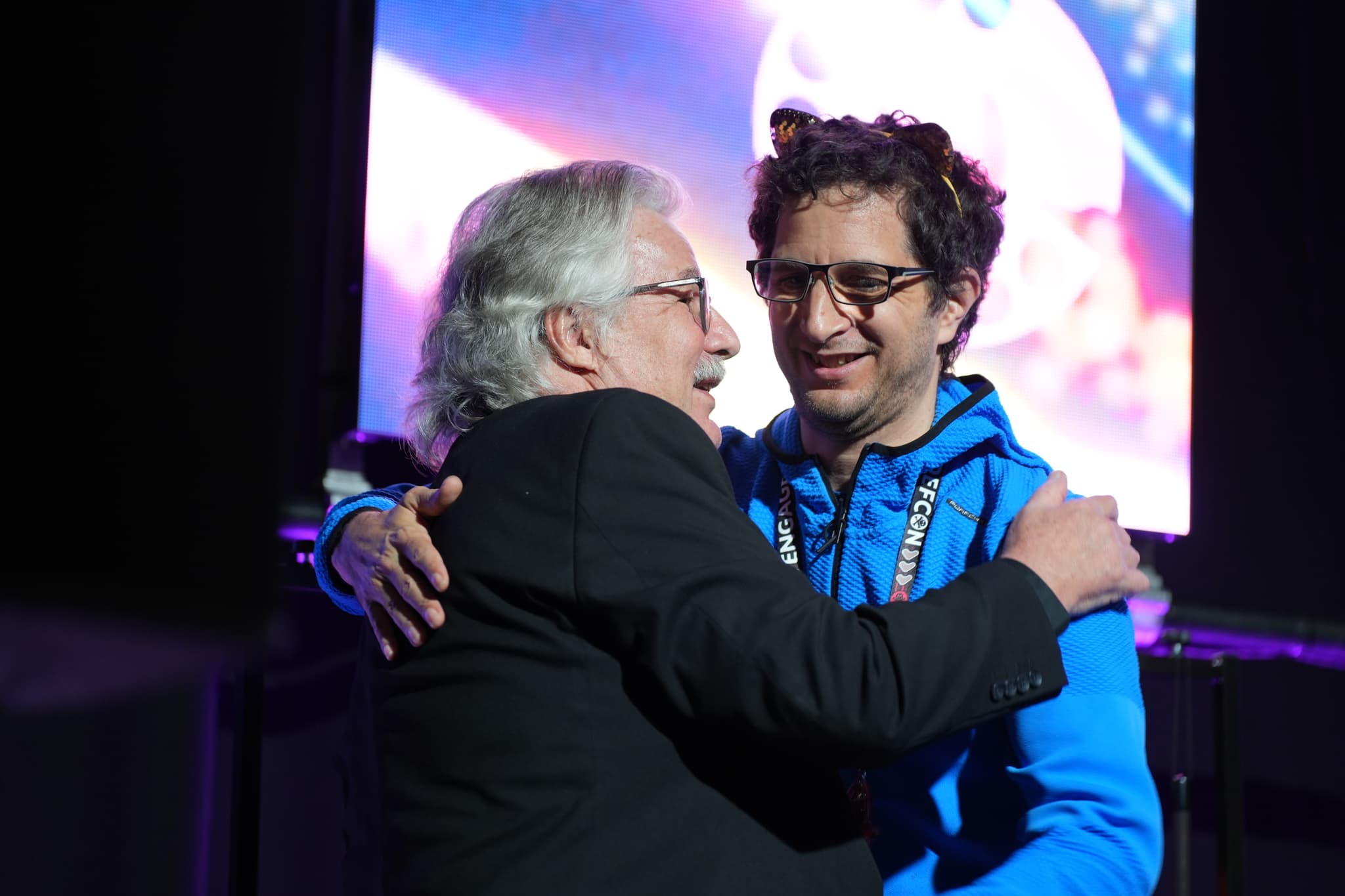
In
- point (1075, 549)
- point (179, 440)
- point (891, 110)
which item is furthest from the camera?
point (891, 110)

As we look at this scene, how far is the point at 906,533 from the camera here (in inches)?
66.8

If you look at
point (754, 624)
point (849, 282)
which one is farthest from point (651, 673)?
point (849, 282)

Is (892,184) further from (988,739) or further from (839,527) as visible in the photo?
(988,739)

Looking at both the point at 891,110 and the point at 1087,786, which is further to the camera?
the point at 891,110

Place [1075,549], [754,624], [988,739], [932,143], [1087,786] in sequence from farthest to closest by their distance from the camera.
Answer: [932,143] < [988,739] < [1087,786] < [1075,549] < [754,624]

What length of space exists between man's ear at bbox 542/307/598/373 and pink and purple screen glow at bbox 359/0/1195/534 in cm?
135

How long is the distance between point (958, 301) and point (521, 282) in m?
0.81

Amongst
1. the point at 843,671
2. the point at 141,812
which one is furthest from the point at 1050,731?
the point at 141,812

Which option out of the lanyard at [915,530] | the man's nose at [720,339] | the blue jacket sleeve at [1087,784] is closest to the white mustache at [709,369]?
the man's nose at [720,339]

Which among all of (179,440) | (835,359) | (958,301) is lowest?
(179,440)

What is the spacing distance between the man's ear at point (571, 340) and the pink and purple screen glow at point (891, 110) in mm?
1346

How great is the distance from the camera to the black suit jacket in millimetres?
1156

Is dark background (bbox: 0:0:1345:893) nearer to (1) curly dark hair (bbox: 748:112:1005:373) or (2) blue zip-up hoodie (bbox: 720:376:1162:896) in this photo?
(1) curly dark hair (bbox: 748:112:1005:373)

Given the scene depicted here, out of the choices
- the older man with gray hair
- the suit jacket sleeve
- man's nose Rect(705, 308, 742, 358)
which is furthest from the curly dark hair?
the suit jacket sleeve
